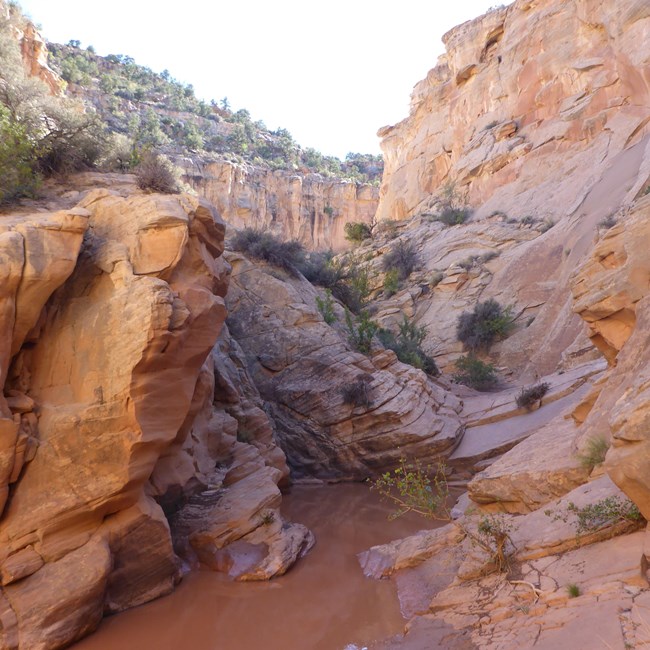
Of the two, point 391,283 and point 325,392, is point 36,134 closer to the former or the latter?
point 325,392

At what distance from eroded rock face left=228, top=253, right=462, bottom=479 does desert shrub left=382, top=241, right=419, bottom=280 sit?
978 centimetres

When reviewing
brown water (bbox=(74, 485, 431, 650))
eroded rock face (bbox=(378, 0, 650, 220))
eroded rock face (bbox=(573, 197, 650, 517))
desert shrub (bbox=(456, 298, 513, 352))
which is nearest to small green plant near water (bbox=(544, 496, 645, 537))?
eroded rock face (bbox=(573, 197, 650, 517))

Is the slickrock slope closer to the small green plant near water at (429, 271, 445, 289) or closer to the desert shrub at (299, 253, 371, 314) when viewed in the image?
the small green plant near water at (429, 271, 445, 289)

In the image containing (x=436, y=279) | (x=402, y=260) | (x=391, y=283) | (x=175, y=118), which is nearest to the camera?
(x=436, y=279)

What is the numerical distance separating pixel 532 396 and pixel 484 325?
589 centimetres

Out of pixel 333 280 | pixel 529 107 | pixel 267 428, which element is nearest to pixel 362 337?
pixel 333 280

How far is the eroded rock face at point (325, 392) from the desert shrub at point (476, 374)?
7.27 ft

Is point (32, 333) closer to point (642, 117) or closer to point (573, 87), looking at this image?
point (642, 117)

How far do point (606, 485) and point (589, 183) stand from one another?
1546 centimetres

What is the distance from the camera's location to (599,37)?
67.2 ft

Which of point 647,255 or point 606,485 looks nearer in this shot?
point 606,485

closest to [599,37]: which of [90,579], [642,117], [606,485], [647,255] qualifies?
[642,117]

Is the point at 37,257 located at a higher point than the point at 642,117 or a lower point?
lower

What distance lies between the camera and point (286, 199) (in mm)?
45812
